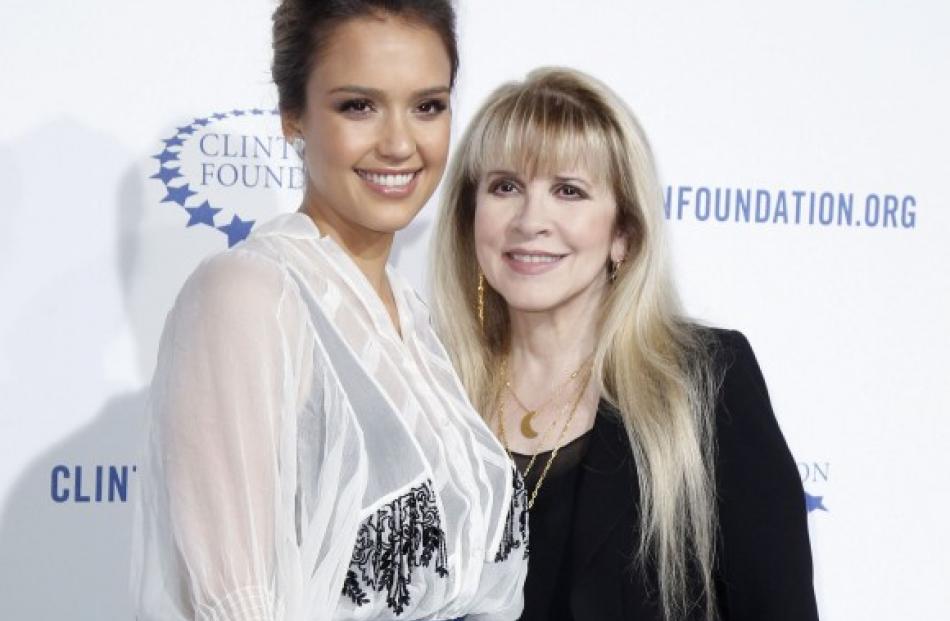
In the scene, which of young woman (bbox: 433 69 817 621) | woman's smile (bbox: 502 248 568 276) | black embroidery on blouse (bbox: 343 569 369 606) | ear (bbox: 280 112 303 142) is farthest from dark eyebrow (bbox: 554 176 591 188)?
black embroidery on blouse (bbox: 343 569 369 606)

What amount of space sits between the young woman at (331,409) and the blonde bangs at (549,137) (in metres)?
0.30

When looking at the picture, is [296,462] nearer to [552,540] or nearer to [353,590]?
[353,590]

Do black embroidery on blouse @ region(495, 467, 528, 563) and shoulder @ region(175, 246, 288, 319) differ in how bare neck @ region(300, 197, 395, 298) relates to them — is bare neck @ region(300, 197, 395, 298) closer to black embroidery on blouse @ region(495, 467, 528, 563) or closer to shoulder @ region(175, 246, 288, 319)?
shoulder @ region(175, 246, 288, 319)

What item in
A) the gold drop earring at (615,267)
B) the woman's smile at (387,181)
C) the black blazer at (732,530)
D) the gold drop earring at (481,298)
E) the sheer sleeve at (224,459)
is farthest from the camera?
the gold drop earring at (481,298)

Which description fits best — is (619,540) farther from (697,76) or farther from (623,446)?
(697,76)

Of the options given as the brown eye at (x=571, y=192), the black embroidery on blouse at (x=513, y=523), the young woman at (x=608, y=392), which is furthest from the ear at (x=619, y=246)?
the black embroidery on blouse at (x=513, y=523)

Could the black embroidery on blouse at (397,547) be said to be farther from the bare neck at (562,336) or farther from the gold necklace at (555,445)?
the bare neck at (562,336)

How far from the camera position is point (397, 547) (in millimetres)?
1363

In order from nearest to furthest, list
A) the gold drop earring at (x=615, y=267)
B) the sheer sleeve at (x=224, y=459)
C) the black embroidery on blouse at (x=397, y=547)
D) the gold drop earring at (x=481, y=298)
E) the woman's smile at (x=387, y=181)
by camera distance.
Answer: the sheer sleeve at (x=224, y=459) < the black embroidery on blouse at (x=397, y=547) < the woman's smile at (x=387, y=181) < the gold drop earring at (x=615, y=267) < the gold drop earring at (x=481, y=298)

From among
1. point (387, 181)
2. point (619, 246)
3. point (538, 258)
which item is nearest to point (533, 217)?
point (538, 258)

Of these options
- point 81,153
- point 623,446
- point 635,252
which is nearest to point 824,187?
point 635,252

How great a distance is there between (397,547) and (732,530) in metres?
0.61

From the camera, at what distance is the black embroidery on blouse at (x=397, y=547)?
4.42 feet

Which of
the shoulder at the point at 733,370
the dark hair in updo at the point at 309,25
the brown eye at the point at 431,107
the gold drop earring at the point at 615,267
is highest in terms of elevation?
the dark hair in updo at the point at 309,25
